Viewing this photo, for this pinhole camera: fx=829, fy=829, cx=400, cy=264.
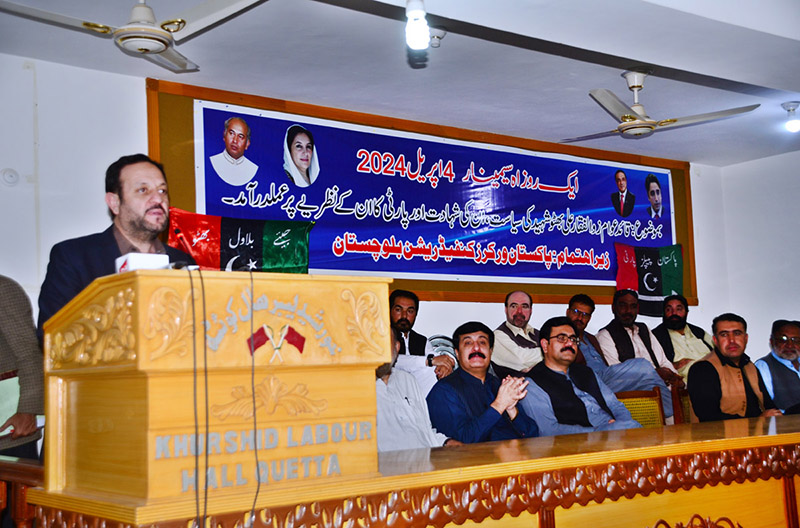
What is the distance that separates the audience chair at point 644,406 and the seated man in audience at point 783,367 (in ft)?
3.69

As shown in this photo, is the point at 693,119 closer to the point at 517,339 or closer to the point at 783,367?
the point at 783,367

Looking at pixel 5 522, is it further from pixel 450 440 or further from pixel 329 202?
pixel 329 202

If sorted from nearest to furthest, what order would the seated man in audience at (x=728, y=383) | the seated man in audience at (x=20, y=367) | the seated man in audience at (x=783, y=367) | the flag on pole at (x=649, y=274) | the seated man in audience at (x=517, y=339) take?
the seated man in audience at (x=20, y=367) → the seated man in audience at (x=728, y=383) → the seated man in audience at (x=783, y=367) → the seated man in audience at (x=517, y=339) → the flag on pole at (x=649, y=274)

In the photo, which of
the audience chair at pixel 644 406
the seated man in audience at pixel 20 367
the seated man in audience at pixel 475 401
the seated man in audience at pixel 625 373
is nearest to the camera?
the seated man in audience at pixel 20 367

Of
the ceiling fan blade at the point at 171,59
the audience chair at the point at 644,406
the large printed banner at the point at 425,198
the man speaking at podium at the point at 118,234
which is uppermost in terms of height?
the ceiling fan blade at the point at 171,59

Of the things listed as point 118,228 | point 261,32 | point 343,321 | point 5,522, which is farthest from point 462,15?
point 5,522

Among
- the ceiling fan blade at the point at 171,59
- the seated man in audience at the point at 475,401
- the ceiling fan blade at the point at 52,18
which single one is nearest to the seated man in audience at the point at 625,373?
the seated man in audience at the point at 475,401

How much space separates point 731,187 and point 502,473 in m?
6.53

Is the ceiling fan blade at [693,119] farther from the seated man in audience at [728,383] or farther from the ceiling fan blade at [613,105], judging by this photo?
the seated man in audience at [728,383]

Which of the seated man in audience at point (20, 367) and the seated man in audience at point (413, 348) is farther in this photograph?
the seated man in audience at point (413, 348)

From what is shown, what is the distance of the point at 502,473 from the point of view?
6.01 feet

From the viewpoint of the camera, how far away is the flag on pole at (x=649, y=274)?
22.6 feet

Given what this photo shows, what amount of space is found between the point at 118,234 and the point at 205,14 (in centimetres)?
Result: 100

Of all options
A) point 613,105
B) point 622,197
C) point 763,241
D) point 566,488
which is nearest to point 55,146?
point 613,105
